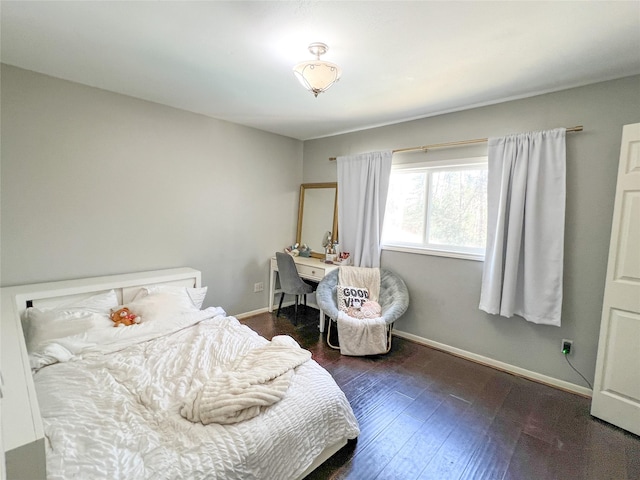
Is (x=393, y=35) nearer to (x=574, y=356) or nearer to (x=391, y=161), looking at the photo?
(x=391, y=161)

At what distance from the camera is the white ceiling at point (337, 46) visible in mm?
1480

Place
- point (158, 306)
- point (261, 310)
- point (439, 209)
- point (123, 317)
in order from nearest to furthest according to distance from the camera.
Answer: point (123, 317) → point (158, 306) → point (439, 209) → point (261, 310)

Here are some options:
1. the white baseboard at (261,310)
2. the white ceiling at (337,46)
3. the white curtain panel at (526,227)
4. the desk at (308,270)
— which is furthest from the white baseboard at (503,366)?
the white ceiling at (337,46)

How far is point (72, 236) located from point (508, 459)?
360 centimetres

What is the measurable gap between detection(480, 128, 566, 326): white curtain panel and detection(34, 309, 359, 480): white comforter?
1.80m

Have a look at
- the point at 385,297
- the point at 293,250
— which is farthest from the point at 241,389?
the point at 293,250

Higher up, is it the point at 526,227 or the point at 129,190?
the point at 129,190

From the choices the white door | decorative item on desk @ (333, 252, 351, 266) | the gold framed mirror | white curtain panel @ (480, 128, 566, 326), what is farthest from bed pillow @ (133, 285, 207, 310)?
the white door

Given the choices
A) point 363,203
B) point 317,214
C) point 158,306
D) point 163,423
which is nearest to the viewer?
point 163,423

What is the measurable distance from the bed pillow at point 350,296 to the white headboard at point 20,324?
1520 mm

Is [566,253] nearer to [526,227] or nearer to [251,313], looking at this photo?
[526,227]

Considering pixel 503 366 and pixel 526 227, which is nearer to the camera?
pixel 526 227

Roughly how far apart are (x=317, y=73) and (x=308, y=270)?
232cm

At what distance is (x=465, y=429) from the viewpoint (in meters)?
1.88
